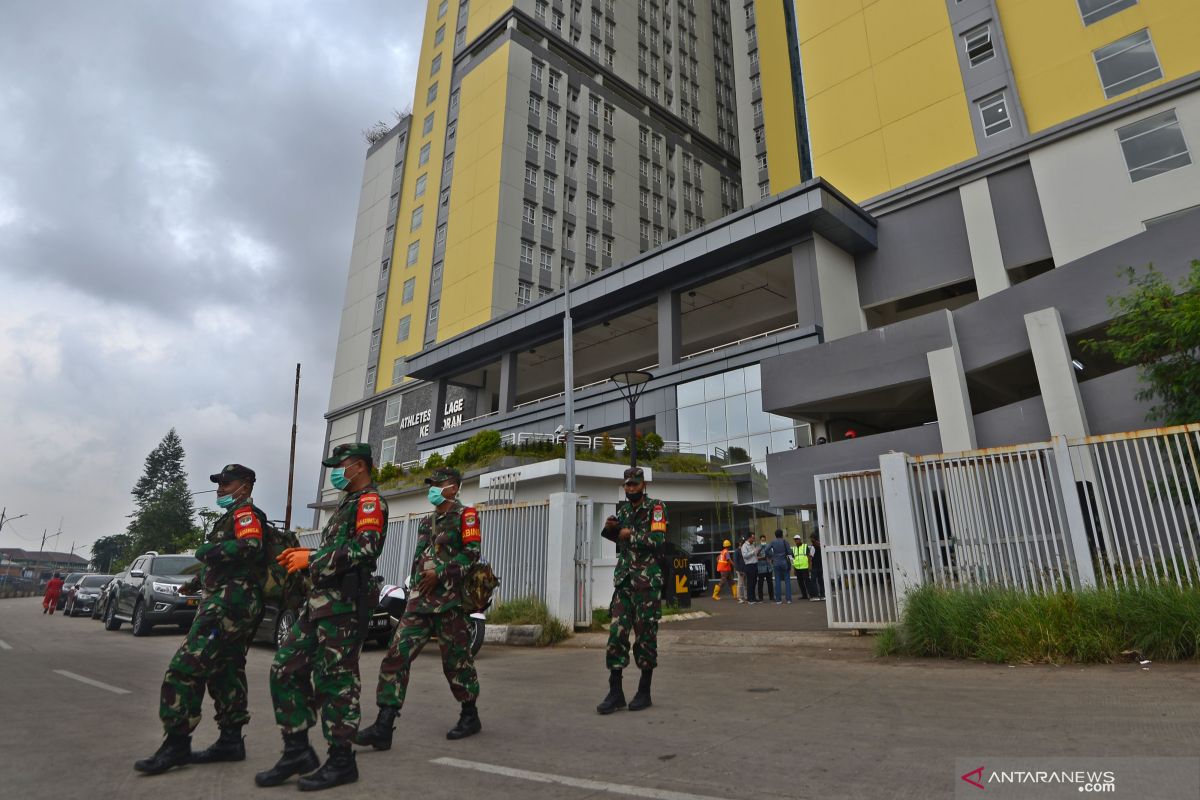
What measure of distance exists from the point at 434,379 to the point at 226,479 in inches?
1391

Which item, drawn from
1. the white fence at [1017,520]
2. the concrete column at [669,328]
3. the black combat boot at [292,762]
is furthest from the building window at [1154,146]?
the black combat boot at [292,762]

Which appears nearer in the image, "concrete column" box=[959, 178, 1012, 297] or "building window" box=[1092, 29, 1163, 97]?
"building window" box=[1092, 29, 1163, 97]

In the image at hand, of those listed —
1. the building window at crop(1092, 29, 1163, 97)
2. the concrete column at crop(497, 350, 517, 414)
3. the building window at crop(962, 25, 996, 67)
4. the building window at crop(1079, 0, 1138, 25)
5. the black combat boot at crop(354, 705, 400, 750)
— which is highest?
the building window at crop(962, 25, 996, 67)

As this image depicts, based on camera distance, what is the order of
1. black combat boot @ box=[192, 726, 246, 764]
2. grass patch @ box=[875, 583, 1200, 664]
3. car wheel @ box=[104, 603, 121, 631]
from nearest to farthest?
1. black combat boot @ box=[192, 726, 246, 764]
2. grass patch @ box=[875, 583, 1200, 664]
3. car wheel @ box=[104, 603, 121, 631]

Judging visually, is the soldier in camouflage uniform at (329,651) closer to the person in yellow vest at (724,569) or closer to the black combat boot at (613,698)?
the black combat boot at (613,698)

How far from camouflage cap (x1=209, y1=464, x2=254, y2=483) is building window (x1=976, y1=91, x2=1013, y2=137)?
25.7m

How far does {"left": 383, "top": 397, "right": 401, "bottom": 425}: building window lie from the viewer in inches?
1689

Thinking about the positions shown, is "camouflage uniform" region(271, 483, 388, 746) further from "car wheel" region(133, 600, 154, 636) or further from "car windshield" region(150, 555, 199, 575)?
"car wheel" region(133, 600, 154, 636)

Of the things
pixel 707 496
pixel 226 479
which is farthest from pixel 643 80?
pixel 226 479

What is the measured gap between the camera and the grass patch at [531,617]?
1117 cm

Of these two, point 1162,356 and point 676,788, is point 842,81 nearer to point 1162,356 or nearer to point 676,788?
point 1162,356

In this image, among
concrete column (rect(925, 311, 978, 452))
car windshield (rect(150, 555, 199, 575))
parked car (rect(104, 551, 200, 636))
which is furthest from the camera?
concrete column (rect(925, 311, 978, 452))

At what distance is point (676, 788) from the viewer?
330 centimetres

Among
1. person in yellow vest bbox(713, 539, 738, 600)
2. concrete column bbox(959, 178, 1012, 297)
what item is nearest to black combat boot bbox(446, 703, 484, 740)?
person in yellow vest bbox(713, 539, 738, 600)
